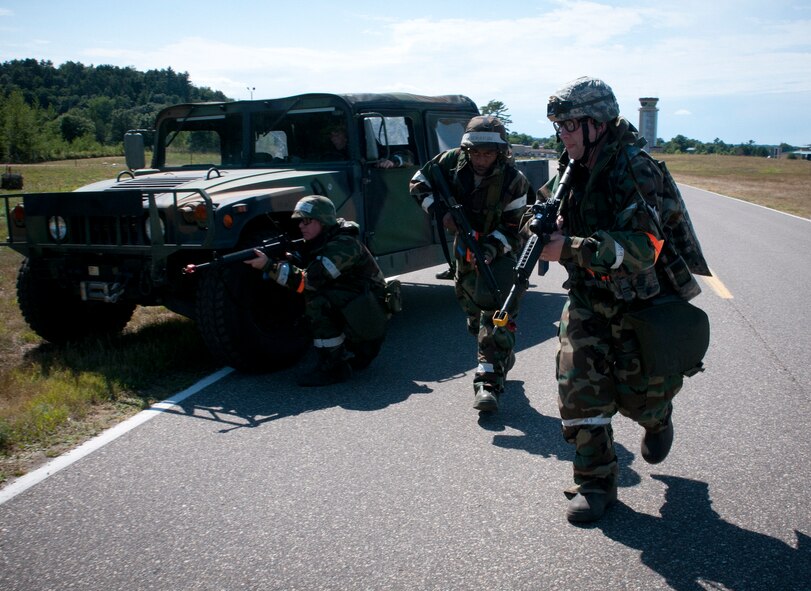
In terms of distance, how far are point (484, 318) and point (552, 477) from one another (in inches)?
56.5

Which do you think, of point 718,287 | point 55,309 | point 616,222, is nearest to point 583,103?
point 616,222

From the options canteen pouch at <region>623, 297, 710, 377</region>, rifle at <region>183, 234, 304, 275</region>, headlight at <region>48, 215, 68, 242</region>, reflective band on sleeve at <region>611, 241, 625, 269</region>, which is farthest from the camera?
headlight at <region>48, 215, 68, 242</region>

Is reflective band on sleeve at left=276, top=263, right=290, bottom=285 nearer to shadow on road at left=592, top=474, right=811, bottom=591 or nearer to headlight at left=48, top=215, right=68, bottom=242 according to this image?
headlight at left=48, top=215, right=68, bottom=242

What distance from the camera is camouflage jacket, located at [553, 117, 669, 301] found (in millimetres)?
3199

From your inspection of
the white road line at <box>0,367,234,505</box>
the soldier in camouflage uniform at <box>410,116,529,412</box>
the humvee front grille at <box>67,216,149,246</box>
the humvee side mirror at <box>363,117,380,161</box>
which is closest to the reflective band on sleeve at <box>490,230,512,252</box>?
the soldier in camouflage uniform at <box>410,116,529,412</box>

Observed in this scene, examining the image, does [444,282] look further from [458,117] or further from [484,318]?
[484,318]

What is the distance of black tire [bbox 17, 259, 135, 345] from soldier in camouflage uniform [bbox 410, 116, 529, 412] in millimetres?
3019

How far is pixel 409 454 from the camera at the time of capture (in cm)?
426

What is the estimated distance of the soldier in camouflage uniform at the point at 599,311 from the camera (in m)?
3.37

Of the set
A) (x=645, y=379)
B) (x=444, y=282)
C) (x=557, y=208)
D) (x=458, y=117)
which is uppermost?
(x=458, y=117)

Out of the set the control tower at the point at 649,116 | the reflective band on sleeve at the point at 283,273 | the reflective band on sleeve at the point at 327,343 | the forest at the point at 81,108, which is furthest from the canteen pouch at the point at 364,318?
the control tower at the point at 649,116

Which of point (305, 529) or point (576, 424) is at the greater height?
point (576, 424)

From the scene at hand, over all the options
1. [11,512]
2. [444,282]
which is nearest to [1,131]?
[444,282]

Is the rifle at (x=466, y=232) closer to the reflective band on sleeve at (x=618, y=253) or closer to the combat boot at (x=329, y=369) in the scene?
the combat boot at (x=329, y=369)
